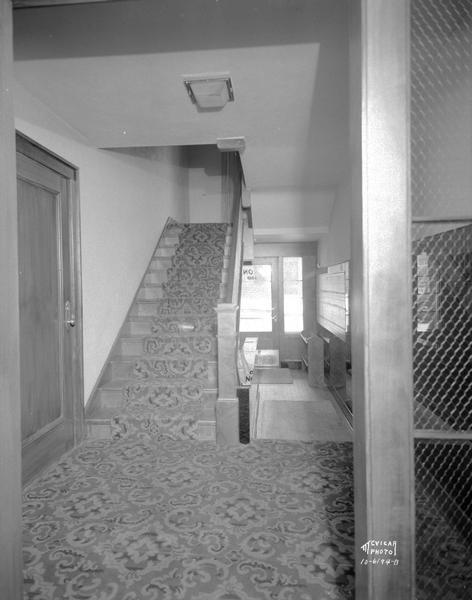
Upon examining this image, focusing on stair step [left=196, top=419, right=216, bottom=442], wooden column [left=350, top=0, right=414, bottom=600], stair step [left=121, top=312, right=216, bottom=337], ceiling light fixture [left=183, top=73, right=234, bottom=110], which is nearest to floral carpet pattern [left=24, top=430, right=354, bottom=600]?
stair step [left=196, top=419, right=216, bottom=442]

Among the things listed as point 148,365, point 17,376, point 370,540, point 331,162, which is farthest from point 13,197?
point 331,162

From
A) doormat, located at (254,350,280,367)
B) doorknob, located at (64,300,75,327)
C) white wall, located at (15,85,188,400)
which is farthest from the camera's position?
doormat, located at (254,350,280,367)

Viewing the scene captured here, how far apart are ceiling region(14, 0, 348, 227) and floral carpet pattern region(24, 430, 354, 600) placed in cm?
241

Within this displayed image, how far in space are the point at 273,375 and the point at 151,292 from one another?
9.92 ft

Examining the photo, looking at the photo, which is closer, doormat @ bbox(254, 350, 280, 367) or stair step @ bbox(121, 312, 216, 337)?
stair step @ bbox(121, 312, 216, 337)

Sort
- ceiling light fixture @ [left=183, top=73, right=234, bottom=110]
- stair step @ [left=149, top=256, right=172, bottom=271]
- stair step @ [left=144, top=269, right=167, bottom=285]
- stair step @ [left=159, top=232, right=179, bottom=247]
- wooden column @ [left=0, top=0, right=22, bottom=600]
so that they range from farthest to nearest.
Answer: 1. stair step @ [left=159, top=232, right=179, bottom=247]
2. stair step @ [left=149, top=256, right=172, bottom=271]
3. stair step @ [left=144, top=269, right=167, bottom=285]
4. ceiling light fixture @ [left=183, top=73, right=234, bottom=110]
5. wooden column @ [left=0, top=0, right=22, bottom=600]

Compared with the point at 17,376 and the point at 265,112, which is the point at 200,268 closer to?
the point at 265,112

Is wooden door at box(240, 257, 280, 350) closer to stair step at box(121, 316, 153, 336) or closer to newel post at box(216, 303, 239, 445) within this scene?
stair step at box(121, 316, 153, 336)

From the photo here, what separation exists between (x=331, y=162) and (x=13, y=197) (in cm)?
311

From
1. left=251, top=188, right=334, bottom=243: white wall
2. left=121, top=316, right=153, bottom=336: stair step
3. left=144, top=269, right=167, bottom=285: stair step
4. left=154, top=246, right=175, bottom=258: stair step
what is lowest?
left=121, top=316, right=153, bottom=336: stair step

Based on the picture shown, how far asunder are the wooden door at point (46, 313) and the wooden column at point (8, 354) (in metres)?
1.22

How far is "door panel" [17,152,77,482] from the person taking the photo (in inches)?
98.5

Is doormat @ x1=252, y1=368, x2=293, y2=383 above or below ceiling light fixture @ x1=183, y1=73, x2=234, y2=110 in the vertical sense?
below

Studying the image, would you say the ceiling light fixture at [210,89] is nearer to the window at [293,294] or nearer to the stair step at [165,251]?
the stair step at [165,251]
